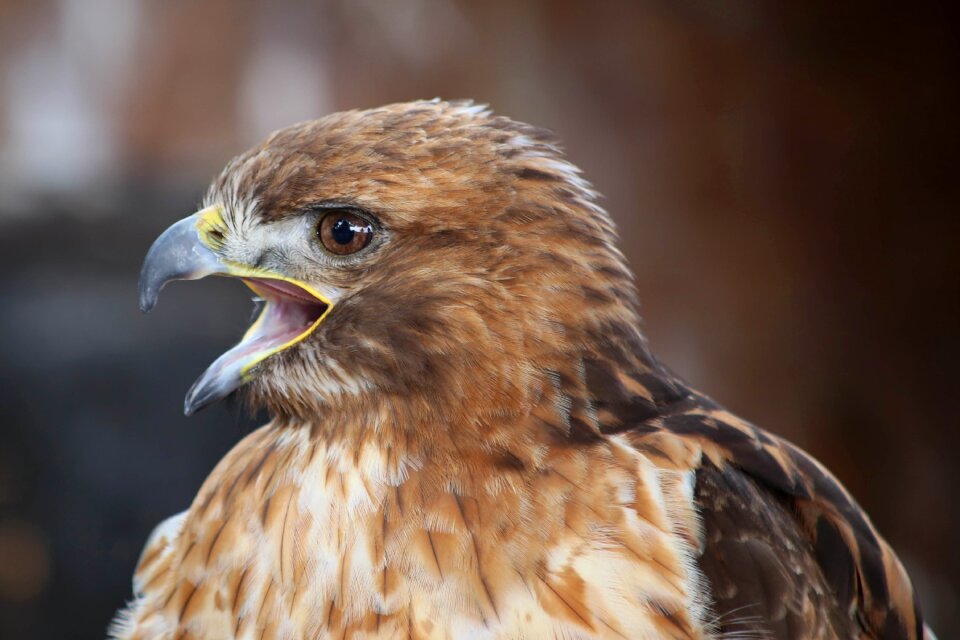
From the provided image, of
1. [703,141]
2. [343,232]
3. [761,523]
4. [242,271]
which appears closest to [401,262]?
[343,232]

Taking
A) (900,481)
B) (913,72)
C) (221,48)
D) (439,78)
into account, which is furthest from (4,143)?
(900,481)

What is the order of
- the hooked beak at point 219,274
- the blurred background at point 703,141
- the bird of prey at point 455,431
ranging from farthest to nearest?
the blurred background at point 703,141 → the hooked beak at point 219,274 → the bird of prey at point 455,431

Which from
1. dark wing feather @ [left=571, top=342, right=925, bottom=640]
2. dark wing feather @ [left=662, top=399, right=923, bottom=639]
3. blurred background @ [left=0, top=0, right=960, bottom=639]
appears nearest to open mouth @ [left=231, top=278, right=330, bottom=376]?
dark wing feather @ [left=571, top=342, right=925, bottom=640]

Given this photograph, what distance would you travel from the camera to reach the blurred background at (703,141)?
4590mm

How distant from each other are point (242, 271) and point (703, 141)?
3407 millimetres

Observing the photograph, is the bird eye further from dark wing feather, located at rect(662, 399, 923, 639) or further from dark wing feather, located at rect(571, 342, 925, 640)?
dark wing feather, located at rect(662, 399, 923, 639)

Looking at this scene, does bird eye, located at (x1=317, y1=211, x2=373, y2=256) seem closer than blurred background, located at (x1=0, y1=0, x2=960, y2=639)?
Yes

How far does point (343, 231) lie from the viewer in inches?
62.3

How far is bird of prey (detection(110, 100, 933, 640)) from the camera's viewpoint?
1526 millimetres

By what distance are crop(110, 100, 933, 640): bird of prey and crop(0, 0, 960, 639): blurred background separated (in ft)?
8.33

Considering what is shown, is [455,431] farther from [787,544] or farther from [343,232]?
[787,544]

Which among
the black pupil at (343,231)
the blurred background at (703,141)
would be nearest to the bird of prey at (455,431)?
the black pupil at (343,231)

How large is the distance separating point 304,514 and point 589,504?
0.43m

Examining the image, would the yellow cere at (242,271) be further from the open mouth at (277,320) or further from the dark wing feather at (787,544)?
the dark wing feather at (787,544)
